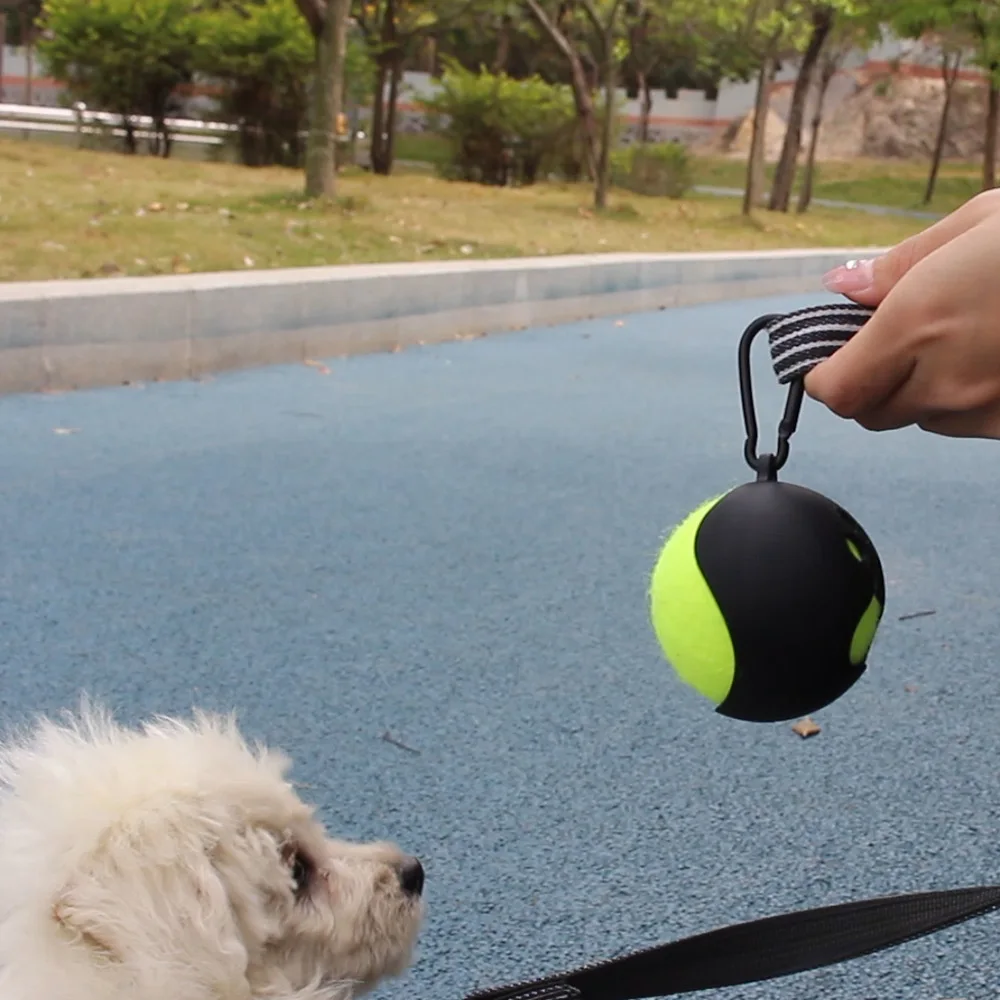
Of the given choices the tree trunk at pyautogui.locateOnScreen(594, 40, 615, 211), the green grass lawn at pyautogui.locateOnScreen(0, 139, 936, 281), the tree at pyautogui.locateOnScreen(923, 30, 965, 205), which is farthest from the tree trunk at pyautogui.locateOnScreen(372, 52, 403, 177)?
the tree at pyautogui.locateOnScreen(923, 30, 965, 205)

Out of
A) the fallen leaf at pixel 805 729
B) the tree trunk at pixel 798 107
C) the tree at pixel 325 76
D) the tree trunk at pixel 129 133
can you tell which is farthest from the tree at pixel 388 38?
the fallen leaf at pixel 805 729

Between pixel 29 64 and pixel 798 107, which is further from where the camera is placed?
pixel 29 64

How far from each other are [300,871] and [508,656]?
189cm

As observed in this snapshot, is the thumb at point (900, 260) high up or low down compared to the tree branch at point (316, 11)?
down

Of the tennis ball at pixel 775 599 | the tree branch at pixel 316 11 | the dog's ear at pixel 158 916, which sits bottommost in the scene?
the dog's ear at pixel 158 916

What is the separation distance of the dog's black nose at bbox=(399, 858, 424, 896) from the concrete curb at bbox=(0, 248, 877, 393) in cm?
484

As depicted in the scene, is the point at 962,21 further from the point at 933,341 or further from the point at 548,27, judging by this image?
the point at 933,341

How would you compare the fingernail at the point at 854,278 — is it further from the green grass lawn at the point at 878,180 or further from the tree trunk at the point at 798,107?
the green grass lawn at the point at 878,180

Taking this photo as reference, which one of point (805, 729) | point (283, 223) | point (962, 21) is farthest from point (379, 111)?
point (805, 729)

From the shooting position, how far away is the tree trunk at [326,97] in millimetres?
11898

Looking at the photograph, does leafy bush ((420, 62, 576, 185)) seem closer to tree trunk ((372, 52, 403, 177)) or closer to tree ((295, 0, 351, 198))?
tree trunk ((372, 52, 403, 177))

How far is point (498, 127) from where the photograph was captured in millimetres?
23391

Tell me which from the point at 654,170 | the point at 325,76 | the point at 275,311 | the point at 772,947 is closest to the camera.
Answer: the point at 772,947

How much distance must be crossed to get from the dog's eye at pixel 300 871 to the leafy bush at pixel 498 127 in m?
22.8
